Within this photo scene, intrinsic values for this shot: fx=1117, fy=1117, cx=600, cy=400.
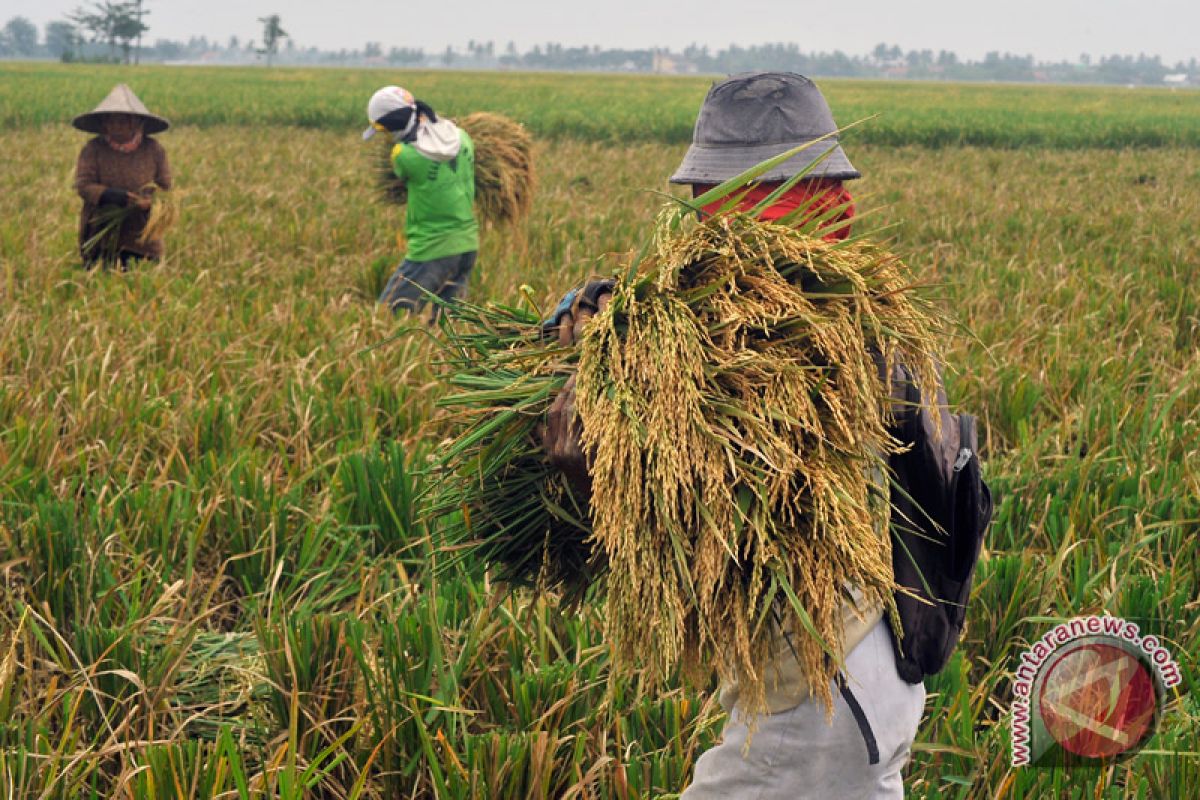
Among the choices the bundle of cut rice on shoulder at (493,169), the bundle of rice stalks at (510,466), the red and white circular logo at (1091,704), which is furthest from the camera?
the bundle of cut rice on shoulder at (493,169)

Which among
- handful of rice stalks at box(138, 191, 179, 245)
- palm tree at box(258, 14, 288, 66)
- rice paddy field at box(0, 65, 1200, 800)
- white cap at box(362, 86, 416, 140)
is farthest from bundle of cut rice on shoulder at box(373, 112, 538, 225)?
palm tree at box(258, 14, 288, 66)

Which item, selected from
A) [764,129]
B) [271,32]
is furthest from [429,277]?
[271,32]

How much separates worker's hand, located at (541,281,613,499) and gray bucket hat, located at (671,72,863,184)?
326mm

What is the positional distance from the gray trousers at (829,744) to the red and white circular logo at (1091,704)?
1.94 feet

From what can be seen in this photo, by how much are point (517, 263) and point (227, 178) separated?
5.47m

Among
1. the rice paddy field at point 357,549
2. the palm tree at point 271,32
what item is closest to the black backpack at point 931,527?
the rice paddy field at point 357,549

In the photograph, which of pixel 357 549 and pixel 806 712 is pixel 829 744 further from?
pixel 357 549

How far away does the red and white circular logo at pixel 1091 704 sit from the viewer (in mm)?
2066

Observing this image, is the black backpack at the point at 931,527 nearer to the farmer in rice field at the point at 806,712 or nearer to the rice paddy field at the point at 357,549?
the farmer in rice field at the point at 806,712

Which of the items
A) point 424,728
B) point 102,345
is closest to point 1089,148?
point 102,345

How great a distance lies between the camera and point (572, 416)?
1.47 metres

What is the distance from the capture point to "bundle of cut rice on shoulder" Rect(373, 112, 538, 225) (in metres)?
6.72

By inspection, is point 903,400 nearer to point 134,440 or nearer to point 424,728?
point 424,728

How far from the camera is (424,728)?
6.78 feet
